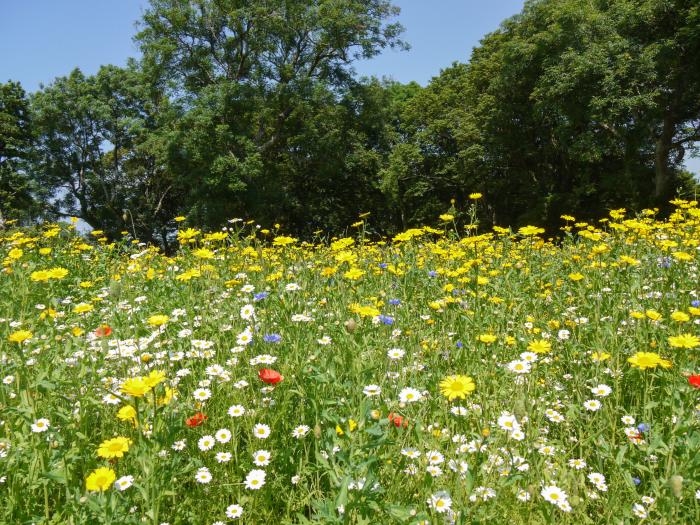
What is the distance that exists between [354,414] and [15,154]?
32.2 metres

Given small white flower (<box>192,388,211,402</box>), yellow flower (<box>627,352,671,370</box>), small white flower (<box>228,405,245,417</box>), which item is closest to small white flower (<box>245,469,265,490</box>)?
small white flower (<box>228,405,245,417</box>)

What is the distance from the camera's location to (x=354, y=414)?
5.48 ft

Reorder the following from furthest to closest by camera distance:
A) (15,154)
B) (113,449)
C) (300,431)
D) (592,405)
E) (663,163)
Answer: (15,154) < (663,163) < (592,405) < (300,431) < (113,449)

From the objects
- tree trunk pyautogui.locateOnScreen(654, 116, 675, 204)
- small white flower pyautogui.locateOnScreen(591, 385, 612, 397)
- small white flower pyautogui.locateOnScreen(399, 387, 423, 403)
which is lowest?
small white flower pyautogui.locateOnScreen(591, 385, 612, 397)

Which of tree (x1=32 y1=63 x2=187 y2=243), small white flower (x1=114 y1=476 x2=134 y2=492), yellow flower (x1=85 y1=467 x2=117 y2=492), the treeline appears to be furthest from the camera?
tree (x1=32 y1=63 x2=187 y2=243)

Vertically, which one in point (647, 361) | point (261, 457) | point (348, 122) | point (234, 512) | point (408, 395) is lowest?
point (234, 512)

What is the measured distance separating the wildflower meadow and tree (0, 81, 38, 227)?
2594 cm

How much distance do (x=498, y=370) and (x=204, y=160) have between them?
17699 mm

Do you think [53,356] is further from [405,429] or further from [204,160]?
[204,160]

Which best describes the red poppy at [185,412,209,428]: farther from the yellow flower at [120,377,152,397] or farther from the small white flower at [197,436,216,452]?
the yellow flower at [120,377,152,397]

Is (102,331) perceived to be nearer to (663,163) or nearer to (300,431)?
(300,431)

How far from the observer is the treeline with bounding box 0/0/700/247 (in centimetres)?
1642

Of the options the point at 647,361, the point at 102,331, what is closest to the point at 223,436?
the point at 102,331

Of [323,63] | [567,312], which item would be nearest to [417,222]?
[323,63]
